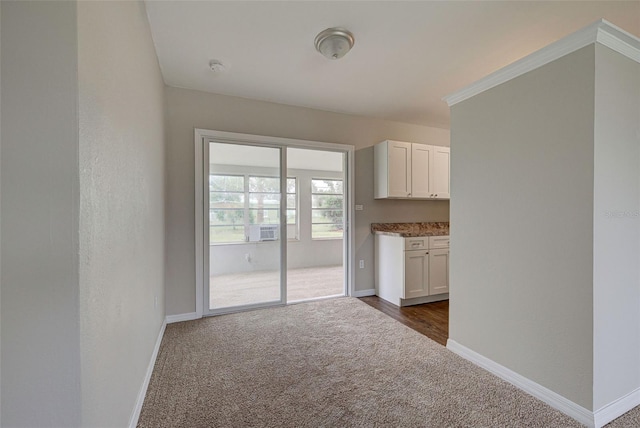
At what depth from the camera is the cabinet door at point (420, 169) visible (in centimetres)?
393

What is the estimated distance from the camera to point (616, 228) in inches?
63.1

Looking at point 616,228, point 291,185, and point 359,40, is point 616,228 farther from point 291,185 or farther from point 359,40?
point 291,185

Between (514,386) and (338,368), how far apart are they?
1168 mm

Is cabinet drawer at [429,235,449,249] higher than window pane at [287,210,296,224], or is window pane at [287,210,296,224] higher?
window pane at [287,210,296,224]

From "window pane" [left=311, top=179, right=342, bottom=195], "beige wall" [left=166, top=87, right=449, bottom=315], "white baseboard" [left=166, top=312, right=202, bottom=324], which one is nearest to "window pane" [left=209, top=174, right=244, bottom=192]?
"beige wall" [left=166, top=87, right=449, bottom=315]

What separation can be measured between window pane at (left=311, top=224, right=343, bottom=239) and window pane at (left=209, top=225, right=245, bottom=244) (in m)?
3.18

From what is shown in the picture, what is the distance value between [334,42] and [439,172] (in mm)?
2621

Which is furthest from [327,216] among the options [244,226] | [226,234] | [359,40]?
[359,40]

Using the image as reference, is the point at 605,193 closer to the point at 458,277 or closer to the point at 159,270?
the point at 458,277

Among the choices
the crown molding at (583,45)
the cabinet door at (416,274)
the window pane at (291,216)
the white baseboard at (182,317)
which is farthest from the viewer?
the window pane at (291,216)

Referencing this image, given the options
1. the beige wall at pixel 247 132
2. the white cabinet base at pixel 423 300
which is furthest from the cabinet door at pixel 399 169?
the white cabinet base at pixel 423 300

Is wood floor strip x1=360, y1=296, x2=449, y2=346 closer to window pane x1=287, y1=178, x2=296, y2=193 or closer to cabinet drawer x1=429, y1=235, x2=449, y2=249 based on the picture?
cabinet drawer x1=429, y1=235, x2=449, y2=249

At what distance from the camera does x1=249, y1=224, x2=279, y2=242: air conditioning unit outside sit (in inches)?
136

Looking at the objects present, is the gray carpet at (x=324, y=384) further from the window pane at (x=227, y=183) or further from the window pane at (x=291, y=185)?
the window pane at (x=291, y=185)
